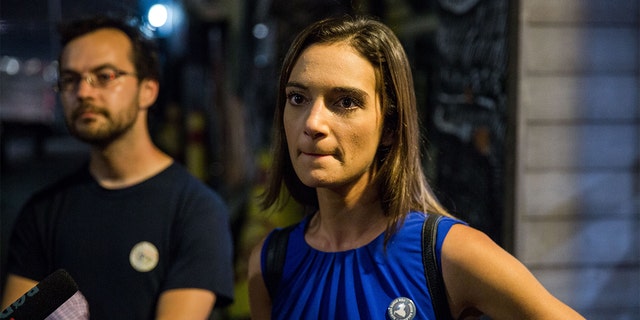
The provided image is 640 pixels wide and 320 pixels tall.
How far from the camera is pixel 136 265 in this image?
2.31 meters

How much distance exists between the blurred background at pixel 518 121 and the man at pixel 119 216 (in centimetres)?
31

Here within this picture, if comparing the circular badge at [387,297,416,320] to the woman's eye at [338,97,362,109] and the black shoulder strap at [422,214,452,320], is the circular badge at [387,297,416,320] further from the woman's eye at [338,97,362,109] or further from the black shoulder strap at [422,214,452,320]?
the woman's eye at [338,97,362,109]

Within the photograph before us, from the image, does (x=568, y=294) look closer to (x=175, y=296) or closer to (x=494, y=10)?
(x=494, y=10)

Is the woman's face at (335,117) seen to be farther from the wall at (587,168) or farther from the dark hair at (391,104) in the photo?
the wall at (587,168)

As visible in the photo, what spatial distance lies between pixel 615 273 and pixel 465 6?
148 centimetres

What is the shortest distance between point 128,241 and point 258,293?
64 cm

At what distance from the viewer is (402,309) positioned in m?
1.60

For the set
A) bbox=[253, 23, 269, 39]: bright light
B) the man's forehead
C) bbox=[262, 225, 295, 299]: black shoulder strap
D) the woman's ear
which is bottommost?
bbox=[262, 225, 295, 299]: black shoulder strap

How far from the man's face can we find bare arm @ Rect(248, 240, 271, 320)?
2.62ft

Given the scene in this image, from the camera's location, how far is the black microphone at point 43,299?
3.99 feet

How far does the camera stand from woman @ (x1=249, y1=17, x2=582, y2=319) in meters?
1.57

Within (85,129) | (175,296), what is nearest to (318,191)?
(175,296)

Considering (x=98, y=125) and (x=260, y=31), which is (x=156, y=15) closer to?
(x=98, y=125)

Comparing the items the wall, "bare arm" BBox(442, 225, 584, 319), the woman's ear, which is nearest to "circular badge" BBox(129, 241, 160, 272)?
the woman's ear
